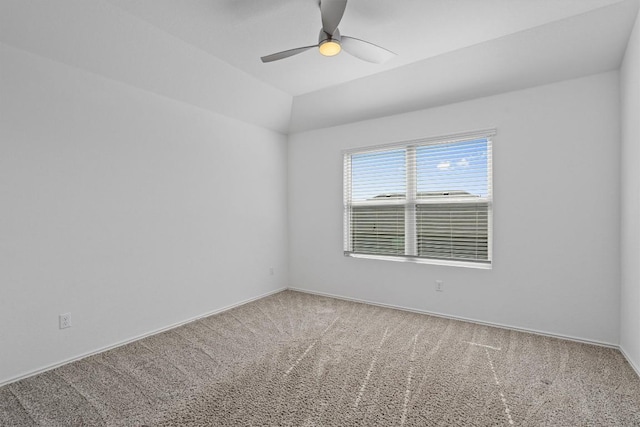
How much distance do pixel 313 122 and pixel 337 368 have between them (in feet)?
10.5

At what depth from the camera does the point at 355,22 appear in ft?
8.04

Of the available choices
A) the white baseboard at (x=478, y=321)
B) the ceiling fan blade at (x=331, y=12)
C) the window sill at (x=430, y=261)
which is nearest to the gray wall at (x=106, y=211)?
the white baseboard at (x=478, y=321)

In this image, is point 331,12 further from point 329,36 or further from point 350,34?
point 350,34

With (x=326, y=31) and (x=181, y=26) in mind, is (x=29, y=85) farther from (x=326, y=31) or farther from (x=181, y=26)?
(x=326, y=31)

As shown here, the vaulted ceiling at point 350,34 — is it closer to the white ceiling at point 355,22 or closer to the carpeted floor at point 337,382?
the white ceiling at point 355,22

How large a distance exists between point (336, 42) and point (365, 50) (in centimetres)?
33

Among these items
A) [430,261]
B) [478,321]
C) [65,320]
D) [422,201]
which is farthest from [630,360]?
[65,320]

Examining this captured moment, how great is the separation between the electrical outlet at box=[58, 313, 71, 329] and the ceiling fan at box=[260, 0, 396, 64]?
8.72ft

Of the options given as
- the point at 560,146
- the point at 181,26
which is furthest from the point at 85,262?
the point at 560,146

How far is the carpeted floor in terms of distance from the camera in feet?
6.06

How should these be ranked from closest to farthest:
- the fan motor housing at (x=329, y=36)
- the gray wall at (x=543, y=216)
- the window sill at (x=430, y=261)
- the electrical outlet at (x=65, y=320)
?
the fan motor housing at (x=329, y=36), the electrical outlet at (x=65, y=320), the gray wall at (x=543, y=216), the window sill at (x=430, y=261)

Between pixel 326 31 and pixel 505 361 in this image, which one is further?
pixel 505 361

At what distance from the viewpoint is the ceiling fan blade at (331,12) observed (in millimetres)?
1852

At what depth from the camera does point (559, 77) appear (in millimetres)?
2863
